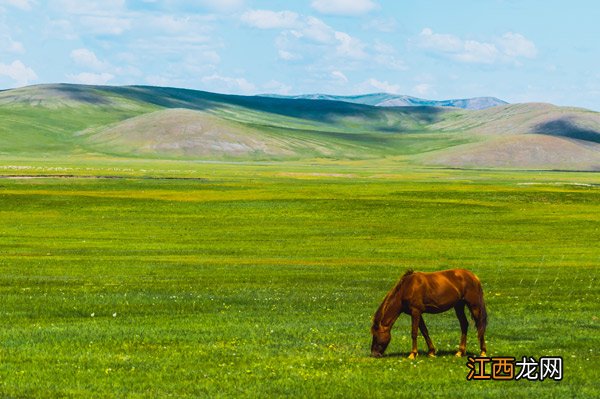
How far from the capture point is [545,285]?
40750 mm

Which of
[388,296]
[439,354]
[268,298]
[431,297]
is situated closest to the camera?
[431,297]

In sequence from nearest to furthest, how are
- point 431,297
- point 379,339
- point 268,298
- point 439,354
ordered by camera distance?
A: point 431,297
point 379,339
point 439,354
point 268,298

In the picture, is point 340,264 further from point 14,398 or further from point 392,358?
point 14,398

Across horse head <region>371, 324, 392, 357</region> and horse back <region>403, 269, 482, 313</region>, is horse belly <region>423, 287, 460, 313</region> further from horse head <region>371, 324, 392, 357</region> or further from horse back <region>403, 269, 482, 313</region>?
horse head <region>371, 324, 392, 357</region>

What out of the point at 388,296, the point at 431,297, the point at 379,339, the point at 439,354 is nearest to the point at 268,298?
the point at 439,354

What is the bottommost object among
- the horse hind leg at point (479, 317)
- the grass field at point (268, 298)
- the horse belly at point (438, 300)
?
the grass field at point (268, 298)

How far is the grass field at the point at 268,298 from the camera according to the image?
21.0 m

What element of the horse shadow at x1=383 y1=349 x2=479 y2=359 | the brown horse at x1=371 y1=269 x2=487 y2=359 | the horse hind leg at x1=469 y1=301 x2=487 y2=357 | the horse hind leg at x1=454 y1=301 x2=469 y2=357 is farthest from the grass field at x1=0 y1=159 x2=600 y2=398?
the brown horse at x1=371 y1=269 x2=487 y2=359

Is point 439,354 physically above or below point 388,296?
below

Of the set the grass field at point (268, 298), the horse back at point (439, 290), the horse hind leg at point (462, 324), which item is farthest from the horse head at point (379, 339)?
the horse hind leg at point (462, 324)

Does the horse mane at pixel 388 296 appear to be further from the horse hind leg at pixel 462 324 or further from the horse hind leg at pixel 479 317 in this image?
the horse hind leg at pixel 479 317

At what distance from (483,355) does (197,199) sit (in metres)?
84.5

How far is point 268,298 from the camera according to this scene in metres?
35.3

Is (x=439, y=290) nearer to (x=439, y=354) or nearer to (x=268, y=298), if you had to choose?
(x=439, y=354)
